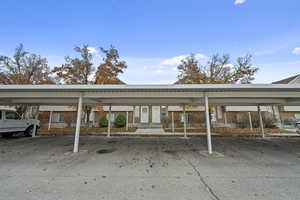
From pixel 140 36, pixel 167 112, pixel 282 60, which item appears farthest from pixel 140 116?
pixel 282 60

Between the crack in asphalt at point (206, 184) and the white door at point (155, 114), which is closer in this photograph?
the crack in asphalt at point (206, 184)

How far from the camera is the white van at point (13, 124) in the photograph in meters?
8.16

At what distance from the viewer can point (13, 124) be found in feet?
28.7

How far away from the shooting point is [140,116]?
54.8ft

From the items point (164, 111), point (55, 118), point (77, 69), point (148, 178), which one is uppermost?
point (77, 69)

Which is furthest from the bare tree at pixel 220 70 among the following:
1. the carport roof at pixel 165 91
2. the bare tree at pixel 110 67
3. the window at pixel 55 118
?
the window at pixel 55 118

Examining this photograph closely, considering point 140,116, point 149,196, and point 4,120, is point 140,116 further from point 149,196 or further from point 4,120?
point 149,196

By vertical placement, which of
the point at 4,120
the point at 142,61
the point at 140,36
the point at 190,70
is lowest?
the point at 4,120

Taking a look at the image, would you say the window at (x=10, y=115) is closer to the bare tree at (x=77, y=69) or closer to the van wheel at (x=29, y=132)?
the van wheel at (x=29, y=132)

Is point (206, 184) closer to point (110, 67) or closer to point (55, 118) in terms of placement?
point (110, 67)

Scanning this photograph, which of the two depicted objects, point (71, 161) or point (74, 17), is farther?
point (74, 17)

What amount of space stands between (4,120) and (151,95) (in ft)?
31.9

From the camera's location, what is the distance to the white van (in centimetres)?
816

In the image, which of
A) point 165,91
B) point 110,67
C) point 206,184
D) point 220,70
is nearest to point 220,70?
point 220,70
